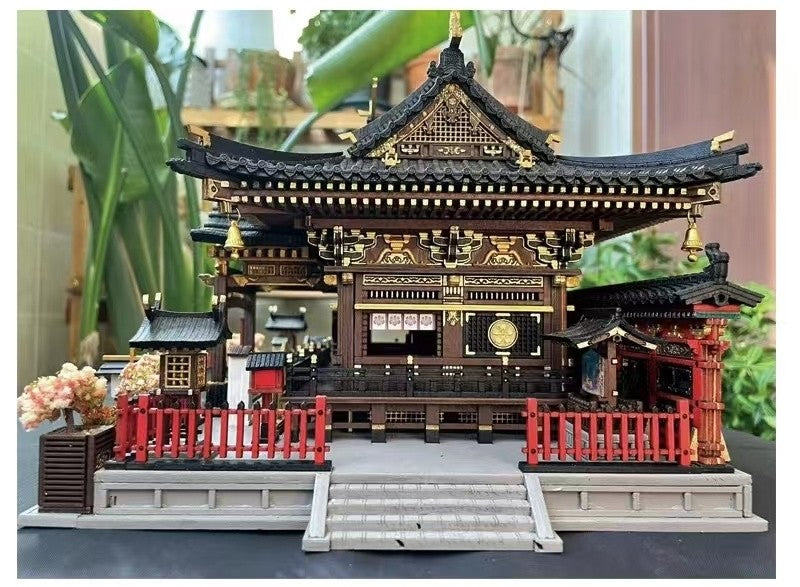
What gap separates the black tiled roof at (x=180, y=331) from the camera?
6.90 m

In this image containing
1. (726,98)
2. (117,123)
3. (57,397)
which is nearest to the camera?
(57,397)

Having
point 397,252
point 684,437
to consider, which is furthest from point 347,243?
point 684,437

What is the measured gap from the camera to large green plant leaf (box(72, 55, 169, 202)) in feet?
41.0

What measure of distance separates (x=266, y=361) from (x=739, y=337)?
11139 mm

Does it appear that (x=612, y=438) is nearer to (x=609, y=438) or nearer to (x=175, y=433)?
(x=609, y=438)

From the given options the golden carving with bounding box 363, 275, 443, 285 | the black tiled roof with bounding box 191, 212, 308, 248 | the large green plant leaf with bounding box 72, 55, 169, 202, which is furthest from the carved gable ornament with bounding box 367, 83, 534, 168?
the large green plant leaf with bounding box 72, 55, 169, 202

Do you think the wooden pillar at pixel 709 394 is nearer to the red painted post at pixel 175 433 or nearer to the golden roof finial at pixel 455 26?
the golden roof finial at pixel 455 26

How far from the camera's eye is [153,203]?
44.7 ft

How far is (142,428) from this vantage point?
19.7ft

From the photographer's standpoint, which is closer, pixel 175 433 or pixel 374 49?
pixel 175 433

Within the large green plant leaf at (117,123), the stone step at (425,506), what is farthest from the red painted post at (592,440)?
the large green plant leaf at (117,123)

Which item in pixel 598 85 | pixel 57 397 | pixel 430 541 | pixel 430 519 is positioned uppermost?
pixel 598 85

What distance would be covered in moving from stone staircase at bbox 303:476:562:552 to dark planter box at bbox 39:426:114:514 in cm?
286

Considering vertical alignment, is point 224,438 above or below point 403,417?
above
